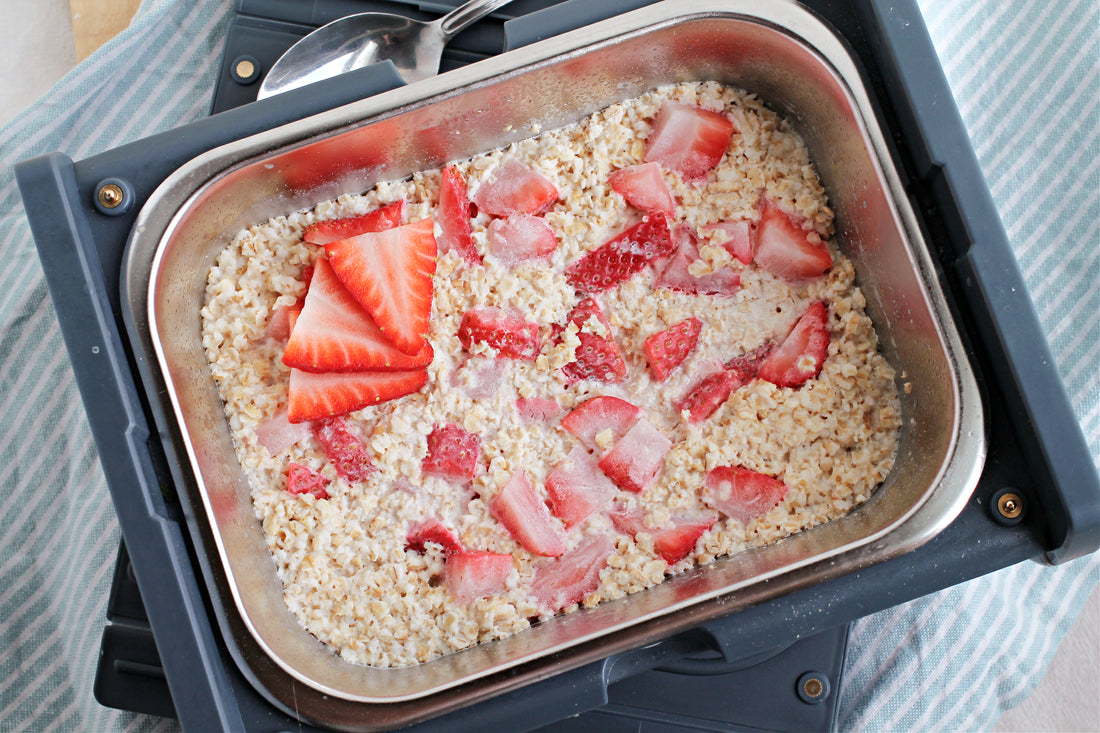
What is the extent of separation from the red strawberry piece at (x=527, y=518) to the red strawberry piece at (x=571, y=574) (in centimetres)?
2

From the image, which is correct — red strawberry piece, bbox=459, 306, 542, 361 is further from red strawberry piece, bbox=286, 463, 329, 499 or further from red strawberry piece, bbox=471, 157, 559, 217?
red strawberry piece, bbox=286, 463, 329, 499

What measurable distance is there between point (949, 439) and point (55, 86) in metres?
1.40

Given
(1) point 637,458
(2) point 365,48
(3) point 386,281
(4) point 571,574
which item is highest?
(2) point 365,48

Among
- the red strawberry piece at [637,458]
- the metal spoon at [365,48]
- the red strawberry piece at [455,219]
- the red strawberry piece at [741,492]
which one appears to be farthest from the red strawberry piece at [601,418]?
the metal spoon at [365,48]

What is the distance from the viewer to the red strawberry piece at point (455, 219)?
1.22 meters

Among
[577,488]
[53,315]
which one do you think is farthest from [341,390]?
[53,315]

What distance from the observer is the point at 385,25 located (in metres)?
1.26

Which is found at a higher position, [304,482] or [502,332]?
[502,332]

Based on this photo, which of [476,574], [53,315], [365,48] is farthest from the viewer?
[53,315]

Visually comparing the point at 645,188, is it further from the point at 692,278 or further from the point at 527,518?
the point at 527,518

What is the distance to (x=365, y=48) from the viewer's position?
4.11 feet

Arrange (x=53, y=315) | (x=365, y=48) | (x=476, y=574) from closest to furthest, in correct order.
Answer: (x=476, y=574) → (x=365, y=48) → (x=53, y=315)

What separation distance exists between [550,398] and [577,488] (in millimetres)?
124

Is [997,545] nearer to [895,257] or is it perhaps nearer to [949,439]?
[949,439]
